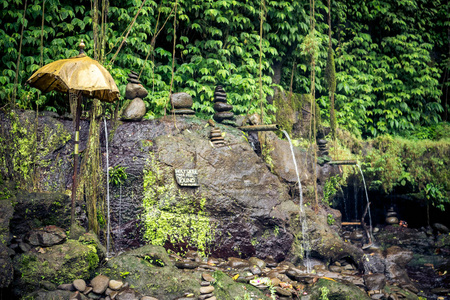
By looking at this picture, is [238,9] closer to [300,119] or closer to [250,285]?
[300,119]

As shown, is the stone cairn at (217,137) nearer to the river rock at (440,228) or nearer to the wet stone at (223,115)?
the wet stone at (223,115)

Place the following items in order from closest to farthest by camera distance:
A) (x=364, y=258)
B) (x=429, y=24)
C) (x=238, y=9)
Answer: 1. (x=364, y=258)
2. (x=238, y=9)
3. (x=429, y=24)

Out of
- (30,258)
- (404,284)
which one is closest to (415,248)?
(404,284)

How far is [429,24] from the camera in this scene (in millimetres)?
14016

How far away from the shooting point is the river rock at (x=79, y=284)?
467 centimetres

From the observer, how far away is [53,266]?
185 inches

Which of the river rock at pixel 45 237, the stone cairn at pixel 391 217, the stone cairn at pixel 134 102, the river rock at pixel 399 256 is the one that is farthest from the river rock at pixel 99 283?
the stone cairn at pixel 391 217

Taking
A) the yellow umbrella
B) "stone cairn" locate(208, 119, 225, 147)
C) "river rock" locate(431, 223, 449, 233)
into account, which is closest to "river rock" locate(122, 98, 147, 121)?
"stone cairn" locate(208, 119, 225, 147)

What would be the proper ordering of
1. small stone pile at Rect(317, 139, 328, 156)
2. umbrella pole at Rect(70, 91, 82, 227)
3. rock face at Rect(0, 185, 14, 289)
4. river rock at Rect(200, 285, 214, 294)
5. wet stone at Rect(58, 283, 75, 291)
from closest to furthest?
rock face at Rect(0, 185, 14, 289)
wet stone at Rect(58, 283, 75, 291)
river rock at Rect(200, 285, 214, 294)
umbrella pole at Rect(70, 91, 82, 227)
small stone pile at Rect(317, 139, 328, 156)

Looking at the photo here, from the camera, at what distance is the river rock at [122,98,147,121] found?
7.61 meters

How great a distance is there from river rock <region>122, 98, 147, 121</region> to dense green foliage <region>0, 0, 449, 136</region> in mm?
741

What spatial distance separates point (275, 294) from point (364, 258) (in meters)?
2.95

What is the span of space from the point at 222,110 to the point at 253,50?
267 cm

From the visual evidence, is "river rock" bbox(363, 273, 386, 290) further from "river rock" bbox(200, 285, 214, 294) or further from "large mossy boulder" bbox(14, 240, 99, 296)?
"large mossy boulder" bbox(14, 240, 99, 296)
